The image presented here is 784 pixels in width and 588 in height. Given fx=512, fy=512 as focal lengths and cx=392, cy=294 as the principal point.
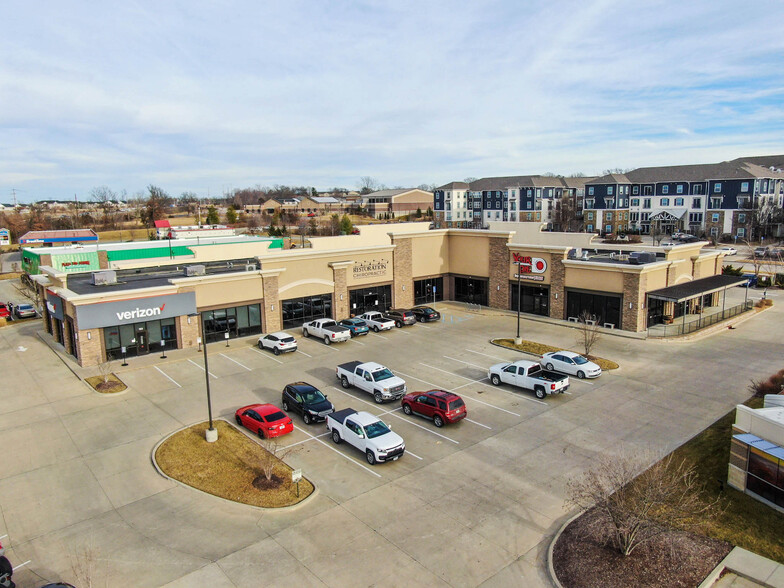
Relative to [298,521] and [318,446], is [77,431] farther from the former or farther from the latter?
[298,521]

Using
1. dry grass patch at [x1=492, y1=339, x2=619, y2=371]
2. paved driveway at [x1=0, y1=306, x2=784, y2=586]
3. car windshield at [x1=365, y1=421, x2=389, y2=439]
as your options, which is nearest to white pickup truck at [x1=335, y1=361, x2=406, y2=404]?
paved driveway at [x1=0, y1=306, x2=784, y2=586]

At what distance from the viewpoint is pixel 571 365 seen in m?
28.7

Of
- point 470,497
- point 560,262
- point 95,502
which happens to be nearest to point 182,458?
point 95,502

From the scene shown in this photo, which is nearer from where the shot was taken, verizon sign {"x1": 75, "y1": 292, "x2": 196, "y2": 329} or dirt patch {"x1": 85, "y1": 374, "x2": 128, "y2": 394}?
dirt patch {"x1": 85, "y1": 374, "x2": 128, "y2": 394}

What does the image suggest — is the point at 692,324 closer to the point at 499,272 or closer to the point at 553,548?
the point at 499,272

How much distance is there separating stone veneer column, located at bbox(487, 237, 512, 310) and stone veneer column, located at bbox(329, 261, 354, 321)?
42.6ft

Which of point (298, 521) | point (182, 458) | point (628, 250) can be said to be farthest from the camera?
point (628, 250)

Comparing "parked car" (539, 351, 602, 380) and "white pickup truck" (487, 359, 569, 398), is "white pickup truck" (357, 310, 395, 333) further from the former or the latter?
"parked car" (539, 351, 602, 380)

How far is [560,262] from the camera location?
41.2 meters

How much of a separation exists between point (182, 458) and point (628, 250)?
40.9 metres

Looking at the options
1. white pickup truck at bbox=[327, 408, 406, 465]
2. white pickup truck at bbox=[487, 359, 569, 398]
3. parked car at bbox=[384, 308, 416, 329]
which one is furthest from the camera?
parked car at bbox=[384, 308, 416, 329]

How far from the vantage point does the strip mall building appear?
33750 millimetres

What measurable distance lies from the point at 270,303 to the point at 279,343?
6.09 meters

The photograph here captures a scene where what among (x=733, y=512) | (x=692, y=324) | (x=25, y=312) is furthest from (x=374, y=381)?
(x=25, y=312)
